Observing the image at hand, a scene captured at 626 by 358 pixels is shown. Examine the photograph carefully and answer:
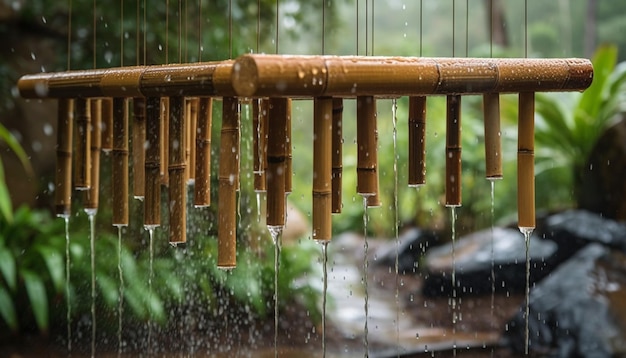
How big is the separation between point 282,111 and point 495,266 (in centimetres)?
391

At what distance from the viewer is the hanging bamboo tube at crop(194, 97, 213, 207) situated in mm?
1895

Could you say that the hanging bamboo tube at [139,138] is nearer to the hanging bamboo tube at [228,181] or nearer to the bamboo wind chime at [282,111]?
the bamboo wind chime at [282,111]

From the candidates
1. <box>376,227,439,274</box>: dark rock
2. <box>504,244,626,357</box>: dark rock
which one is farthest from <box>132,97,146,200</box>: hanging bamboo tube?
<box>376,227,439,274</box>: dark rock

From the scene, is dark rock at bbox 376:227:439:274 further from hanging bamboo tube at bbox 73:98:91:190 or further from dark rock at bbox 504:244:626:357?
hanging bamboo tube at bbox 73:98:91:190

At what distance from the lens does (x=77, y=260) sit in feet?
14.0

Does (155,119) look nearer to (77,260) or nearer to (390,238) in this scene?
(77,260)

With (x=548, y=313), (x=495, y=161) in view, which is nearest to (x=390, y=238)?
(x=548, y=313)

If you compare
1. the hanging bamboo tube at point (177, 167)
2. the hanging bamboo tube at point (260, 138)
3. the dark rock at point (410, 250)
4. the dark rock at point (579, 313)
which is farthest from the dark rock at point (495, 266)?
the hanging bamboo tube at point (177, 167)

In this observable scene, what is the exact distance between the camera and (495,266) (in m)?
5.33

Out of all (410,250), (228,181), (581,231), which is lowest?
(410,250)

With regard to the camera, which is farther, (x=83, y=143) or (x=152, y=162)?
(x=83, y=143)

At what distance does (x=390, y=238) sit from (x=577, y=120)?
2259 mm

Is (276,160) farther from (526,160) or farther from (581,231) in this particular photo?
(581,231)

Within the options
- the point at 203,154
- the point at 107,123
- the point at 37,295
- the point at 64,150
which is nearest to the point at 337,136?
the point at 203,154
